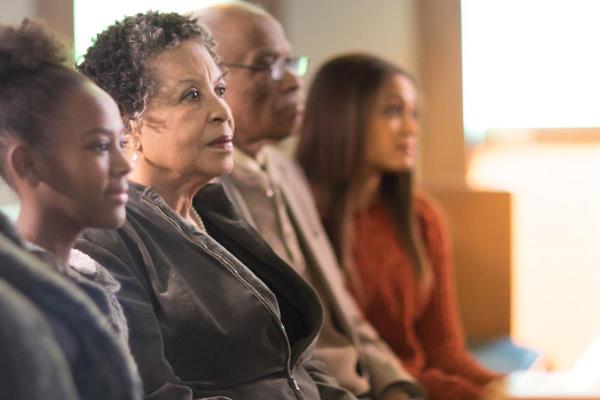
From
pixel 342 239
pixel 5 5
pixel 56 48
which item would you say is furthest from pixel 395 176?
pixel 56 48

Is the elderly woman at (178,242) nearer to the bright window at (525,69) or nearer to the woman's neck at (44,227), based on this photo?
the woman's neck at (44,227)

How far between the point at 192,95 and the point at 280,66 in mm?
313

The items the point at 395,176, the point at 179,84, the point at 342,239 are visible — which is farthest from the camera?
the point at 395,176

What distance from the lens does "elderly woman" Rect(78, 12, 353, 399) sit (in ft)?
2.75

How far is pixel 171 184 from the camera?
34.9 inches

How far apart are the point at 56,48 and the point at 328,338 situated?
2.51ft

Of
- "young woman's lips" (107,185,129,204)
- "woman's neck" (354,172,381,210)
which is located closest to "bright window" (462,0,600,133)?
"woman's neck" (354,172,381,210)

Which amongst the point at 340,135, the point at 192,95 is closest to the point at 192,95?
the point at 192,95

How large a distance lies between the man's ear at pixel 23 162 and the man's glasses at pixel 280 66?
387 mm

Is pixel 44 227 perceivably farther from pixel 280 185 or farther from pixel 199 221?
pixel 280 185

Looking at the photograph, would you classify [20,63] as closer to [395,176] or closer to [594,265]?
[395,176]

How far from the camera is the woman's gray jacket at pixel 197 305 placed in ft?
Answer: 2.74

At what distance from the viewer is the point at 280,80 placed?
46.3 inches

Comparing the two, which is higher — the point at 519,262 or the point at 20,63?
the point at 20,63
